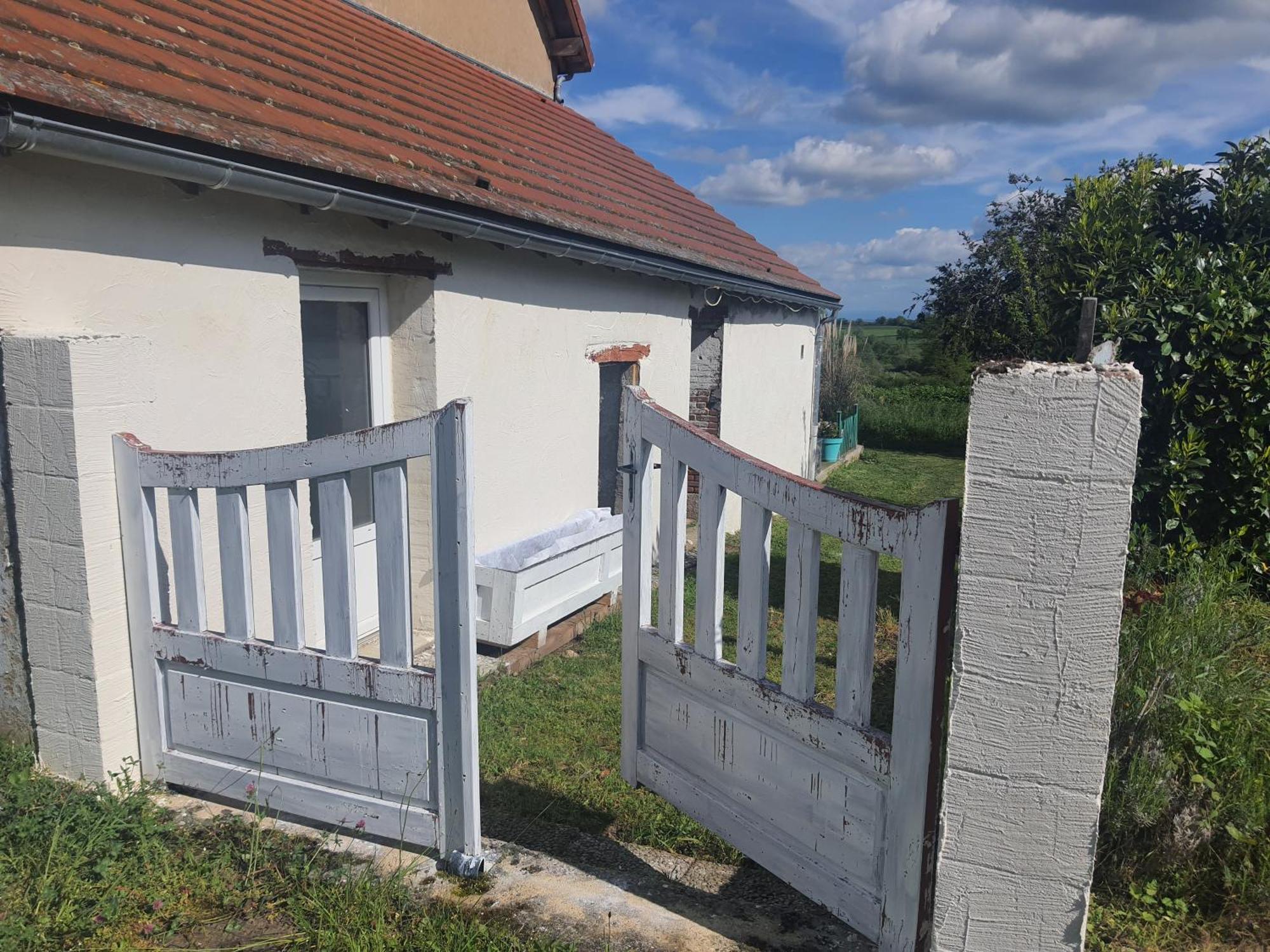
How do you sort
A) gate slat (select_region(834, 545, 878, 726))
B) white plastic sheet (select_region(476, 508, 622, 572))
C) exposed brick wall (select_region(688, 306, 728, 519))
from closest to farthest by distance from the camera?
1. gate slat (select_region(834, 545, 878, 726))
2. white plastic sheet (select_region(476, 508, 622, 572))
3. exposed brick wall (select_region(688, 306, 728, 519))

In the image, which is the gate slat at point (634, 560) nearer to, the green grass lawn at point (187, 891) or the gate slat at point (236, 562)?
the green grass lawn at point (187, 891)

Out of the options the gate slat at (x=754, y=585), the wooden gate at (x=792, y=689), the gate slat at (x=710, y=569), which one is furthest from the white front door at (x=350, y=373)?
the gate slat at (x=754, y=585)

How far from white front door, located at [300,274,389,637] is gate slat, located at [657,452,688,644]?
2493mm

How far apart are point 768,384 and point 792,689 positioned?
9375mm

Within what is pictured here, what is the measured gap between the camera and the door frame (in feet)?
15.7

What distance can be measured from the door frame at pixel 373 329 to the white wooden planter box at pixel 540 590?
79cm

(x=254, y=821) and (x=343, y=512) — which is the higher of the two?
(x=343, y=512)

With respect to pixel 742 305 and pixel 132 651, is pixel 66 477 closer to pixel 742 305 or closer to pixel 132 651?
pixel 132 651

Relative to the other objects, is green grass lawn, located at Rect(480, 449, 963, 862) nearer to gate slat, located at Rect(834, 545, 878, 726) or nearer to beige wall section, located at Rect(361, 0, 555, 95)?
gate slat, located at Rect(834, 545, 878, 726)

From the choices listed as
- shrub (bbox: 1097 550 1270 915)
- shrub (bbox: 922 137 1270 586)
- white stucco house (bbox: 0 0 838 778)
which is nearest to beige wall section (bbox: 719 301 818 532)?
white stucco house (bbox: 0 0 838 778)

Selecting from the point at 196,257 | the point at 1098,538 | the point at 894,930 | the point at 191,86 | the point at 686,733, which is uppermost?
the point at 191,86

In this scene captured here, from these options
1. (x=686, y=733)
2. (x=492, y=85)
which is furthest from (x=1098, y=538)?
(x=492, y=85)

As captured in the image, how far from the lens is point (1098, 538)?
173 cm

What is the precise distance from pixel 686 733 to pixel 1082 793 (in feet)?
3.88
